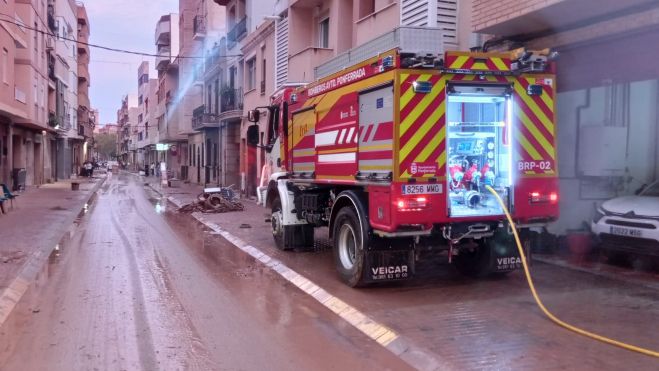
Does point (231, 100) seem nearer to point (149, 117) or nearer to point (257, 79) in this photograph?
point (257, 79)

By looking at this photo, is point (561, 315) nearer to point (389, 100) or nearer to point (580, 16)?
point (389, 100)

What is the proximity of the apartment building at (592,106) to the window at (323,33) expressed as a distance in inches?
370

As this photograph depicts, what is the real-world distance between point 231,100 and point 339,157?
2107 cm

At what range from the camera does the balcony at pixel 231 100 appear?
89.9 ft

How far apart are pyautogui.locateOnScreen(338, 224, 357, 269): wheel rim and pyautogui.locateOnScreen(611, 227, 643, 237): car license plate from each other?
4.03 m

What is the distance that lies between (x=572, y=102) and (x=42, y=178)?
3144 centimetres

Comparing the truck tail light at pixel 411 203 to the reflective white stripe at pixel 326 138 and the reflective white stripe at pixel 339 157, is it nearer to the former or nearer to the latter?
the reflective white stripe at pixel 339 157

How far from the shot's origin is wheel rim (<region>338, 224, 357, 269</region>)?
25.5 ft

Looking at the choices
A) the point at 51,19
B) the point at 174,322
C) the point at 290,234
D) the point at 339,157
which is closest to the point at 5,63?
the point at 290,234

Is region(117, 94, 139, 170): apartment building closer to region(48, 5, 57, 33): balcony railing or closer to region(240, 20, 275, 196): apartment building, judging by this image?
region(48, 5, 57, 33): balcony railing

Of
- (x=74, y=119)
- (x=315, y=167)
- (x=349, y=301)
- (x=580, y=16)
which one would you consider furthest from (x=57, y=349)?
(x=74, y=119)

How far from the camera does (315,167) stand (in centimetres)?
902

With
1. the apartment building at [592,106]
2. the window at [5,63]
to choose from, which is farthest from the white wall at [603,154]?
the window at [5,63]

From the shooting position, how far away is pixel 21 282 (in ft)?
25.4
